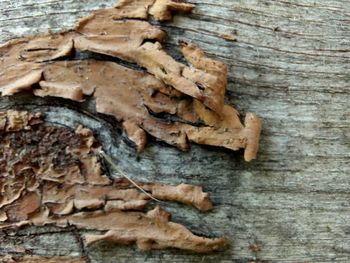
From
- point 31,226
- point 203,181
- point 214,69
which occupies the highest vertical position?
point 214,69

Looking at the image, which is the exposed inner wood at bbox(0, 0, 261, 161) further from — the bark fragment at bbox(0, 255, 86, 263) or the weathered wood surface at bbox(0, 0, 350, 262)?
the bark fragment at bbox(0, 255, 86, 263)

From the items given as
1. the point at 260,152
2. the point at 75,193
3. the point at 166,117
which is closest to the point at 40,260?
the point at 75,193

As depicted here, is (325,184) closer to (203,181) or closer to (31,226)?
(203,181)

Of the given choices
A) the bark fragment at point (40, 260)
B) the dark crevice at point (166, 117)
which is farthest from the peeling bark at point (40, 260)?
the dark crevice at point (166, 117)

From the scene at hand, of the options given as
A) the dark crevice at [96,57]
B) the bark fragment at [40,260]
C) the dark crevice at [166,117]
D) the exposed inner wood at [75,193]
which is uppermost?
the dark crevice at [96,57]

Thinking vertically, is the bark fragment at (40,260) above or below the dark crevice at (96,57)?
below

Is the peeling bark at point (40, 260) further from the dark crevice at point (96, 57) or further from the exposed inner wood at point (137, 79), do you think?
the dark crevice at point (96, 57)

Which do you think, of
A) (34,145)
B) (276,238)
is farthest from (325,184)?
(34,145)
